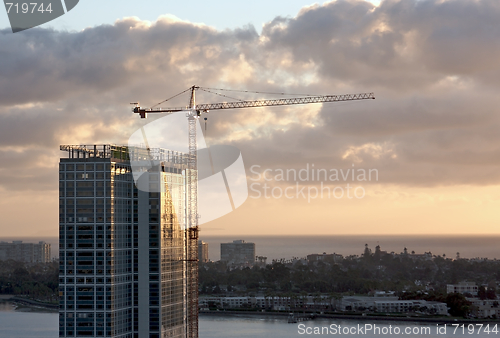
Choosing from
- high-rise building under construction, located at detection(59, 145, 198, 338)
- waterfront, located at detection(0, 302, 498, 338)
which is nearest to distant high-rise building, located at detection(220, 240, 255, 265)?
waterfront, located at detection(0, 302, 498, 338)

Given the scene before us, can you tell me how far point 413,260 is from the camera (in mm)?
77438

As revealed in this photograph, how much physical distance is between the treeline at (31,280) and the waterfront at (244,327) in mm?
10675

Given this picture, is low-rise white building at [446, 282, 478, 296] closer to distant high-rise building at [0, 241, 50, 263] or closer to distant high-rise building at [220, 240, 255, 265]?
distant high-rise building at [220, 240, 255, 265]

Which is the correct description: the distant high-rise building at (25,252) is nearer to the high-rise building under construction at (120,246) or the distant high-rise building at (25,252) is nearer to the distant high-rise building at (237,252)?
the distant high-rise building at (237,252)

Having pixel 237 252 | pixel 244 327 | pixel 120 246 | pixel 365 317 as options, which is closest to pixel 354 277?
pixel 365 317

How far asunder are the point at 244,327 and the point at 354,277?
20.6 meters

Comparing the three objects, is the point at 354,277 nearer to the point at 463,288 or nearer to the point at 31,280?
the point at 463,288

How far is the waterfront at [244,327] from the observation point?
39.8 meters

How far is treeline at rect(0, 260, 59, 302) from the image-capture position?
209ft

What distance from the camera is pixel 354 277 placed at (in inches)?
2445

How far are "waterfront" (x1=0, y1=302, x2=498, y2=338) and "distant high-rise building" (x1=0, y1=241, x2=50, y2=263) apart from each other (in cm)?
4347

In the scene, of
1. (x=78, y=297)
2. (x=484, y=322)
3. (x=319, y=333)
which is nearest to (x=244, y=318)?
(x=319, y=333)

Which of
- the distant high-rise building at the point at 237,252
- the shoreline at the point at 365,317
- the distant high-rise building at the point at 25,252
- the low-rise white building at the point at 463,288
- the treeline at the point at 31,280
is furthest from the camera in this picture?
the distant high-rise building at the point at 237,252

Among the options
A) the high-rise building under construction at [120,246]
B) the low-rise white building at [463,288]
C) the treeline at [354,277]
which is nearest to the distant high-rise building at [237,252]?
the treeline at [354,277]
